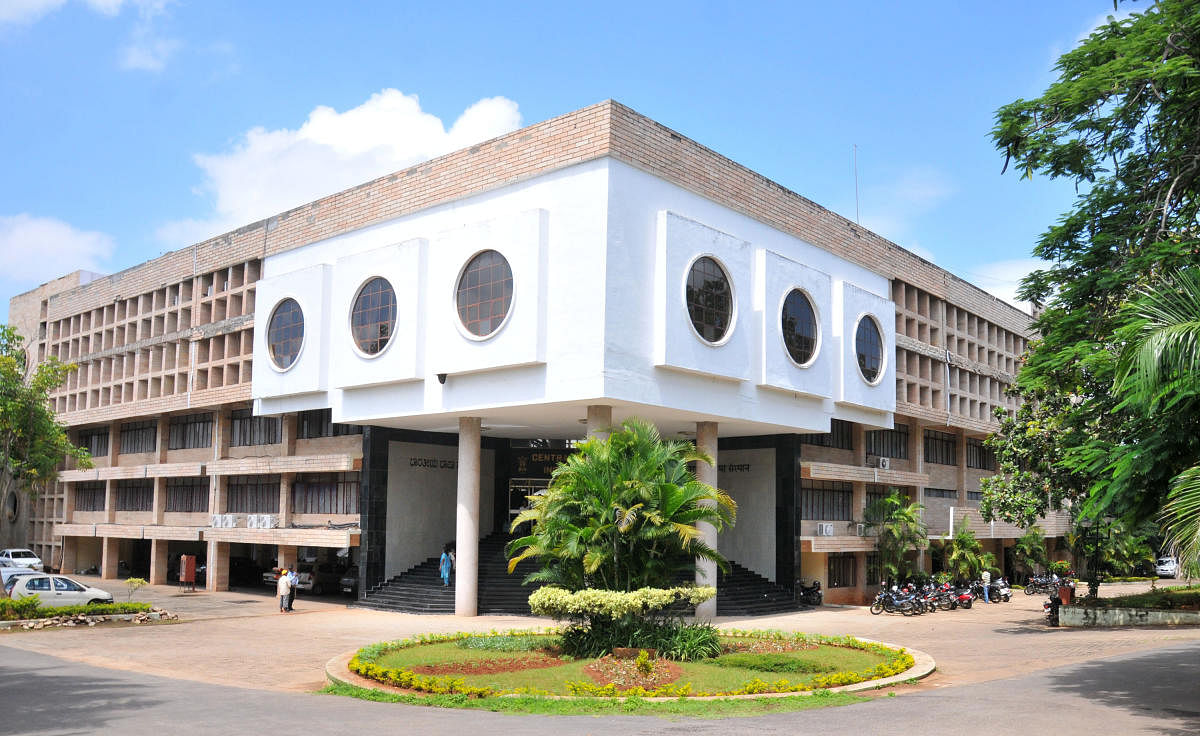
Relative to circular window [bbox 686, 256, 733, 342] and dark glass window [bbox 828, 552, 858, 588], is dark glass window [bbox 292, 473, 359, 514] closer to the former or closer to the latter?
circular window [bbox 686, 256, 733, 342]

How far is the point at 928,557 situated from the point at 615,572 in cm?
2816

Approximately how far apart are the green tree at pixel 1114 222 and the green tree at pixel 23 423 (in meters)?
29.4

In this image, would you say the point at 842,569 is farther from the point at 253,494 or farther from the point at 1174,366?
the point at 1174,366

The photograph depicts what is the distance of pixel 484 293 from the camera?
27641 mm

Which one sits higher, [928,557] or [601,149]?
[601,149]

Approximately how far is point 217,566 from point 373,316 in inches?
586

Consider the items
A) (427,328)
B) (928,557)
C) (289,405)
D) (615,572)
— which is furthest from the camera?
(928,557)

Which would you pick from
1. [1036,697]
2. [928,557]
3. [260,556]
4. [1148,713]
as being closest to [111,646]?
[1036,697]

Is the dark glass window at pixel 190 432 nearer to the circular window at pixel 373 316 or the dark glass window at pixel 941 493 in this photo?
the circular window at pixel 373 316

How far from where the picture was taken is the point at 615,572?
60.1ft

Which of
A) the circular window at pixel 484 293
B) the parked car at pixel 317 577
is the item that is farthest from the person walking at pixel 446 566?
the circular window at pixel 484 293

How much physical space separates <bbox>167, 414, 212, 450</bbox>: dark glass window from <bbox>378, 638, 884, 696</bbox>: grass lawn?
2482 centimetres

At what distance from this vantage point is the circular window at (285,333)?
3334 centimetres

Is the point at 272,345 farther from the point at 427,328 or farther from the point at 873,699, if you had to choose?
the point at 873,699
